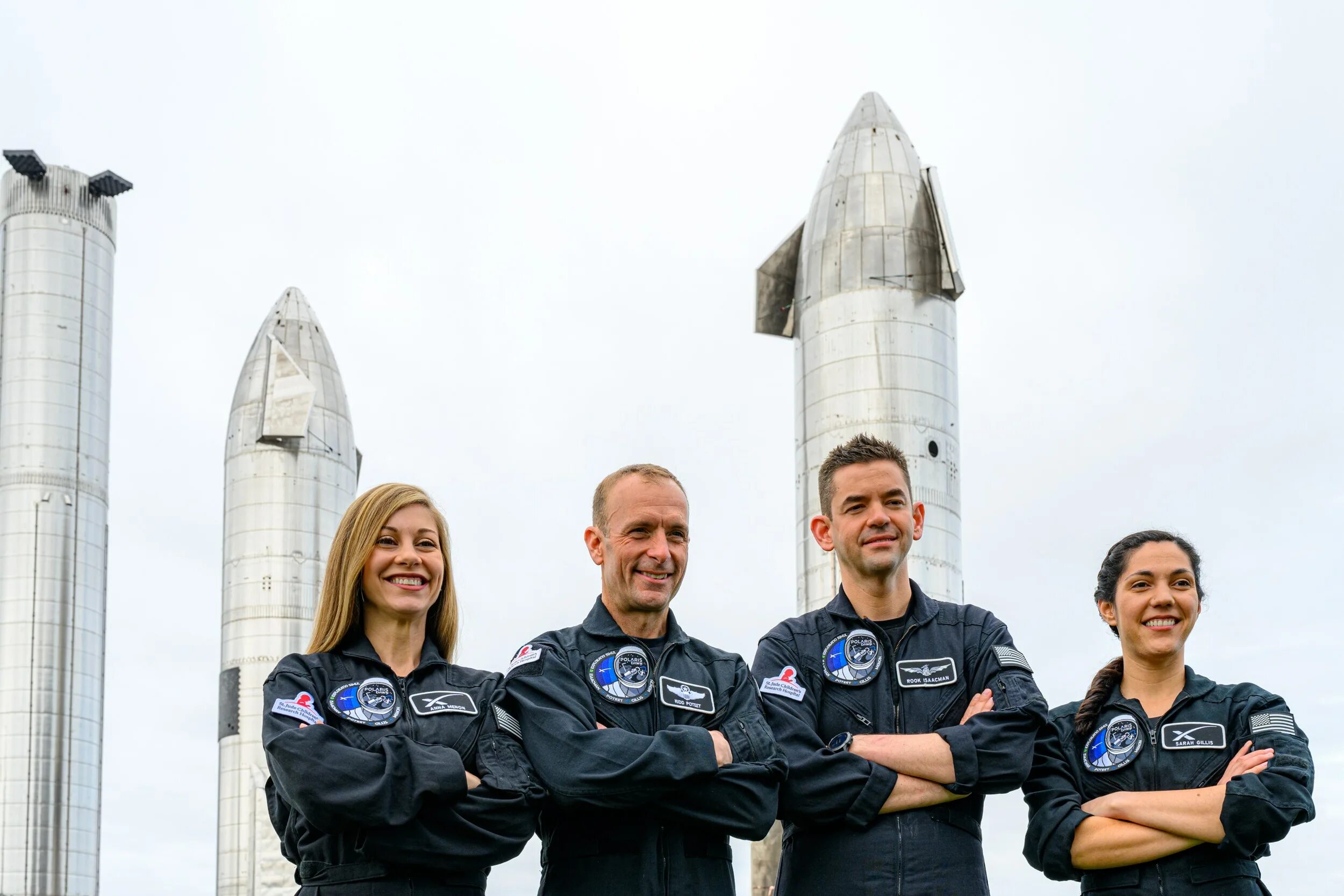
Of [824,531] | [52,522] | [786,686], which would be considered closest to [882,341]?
[824,531]

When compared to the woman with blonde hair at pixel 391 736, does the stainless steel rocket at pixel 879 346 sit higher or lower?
higher

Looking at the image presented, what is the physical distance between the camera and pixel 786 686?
520 cm

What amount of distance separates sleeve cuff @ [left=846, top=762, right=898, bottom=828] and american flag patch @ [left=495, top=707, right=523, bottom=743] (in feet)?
3.46

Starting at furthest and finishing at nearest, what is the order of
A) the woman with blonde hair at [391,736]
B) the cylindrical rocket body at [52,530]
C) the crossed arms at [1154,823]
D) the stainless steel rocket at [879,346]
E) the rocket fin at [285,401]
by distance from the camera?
1. the cylindrical rocket body at [52,530]
2. the rocket fin at [285,401]
3. the stainless steel rocket at [879,346]
4. the crossed arms at [1154,823]
5. the woman with blonde hair at [391,736]

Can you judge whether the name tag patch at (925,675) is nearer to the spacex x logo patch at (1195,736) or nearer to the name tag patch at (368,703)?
the spacex x logo patch at (1195,736)

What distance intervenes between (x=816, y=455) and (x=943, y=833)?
10.2 metres

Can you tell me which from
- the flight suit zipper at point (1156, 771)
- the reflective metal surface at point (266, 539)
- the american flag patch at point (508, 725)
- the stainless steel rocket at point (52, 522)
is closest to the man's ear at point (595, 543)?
the american flag patch at point (508, 725)

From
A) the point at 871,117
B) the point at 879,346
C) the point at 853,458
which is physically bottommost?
the point at 853,458

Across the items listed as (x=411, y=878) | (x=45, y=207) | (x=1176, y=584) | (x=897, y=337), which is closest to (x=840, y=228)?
(x=897, y=337)

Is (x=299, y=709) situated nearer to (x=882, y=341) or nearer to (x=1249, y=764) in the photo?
(x=1249, y=764)

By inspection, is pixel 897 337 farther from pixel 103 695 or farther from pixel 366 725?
pixel 103 695

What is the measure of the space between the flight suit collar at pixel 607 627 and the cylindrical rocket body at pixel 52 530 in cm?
2014

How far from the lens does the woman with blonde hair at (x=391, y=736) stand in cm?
459

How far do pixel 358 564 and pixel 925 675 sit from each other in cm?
189
